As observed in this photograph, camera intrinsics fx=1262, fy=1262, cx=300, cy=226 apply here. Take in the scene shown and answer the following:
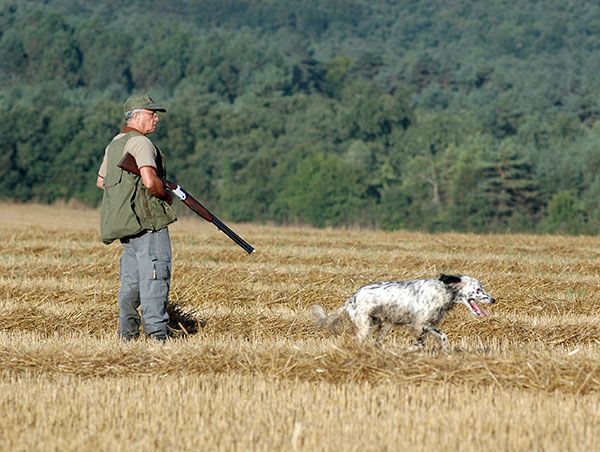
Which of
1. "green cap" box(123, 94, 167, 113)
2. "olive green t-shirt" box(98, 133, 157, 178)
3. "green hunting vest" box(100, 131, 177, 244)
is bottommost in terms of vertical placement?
"green hunting vest" box(100, 131, 177, 244)

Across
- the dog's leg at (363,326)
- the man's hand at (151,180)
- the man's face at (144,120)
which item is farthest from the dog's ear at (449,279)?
the man's face at (144,120)

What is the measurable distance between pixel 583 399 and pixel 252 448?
249cm

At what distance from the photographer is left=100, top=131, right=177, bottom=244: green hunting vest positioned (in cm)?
1028

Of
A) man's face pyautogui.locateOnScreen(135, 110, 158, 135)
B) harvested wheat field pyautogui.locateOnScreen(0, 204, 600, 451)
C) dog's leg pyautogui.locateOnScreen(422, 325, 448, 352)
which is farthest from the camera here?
man's face pyautogui.locateOnScreen(135, 110, 158, 135)

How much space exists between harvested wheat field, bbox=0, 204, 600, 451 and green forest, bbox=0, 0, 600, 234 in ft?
144

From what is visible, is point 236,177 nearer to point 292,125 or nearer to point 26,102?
point 292,125

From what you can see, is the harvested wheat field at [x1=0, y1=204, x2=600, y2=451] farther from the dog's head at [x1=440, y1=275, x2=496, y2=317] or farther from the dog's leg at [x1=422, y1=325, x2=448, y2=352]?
the dog's head at [x1=440, y1=275, x2=496, y2=317]

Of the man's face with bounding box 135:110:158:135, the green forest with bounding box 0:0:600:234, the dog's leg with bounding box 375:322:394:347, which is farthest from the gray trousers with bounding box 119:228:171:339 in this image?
the green forest with bounding box 0:0:600:234

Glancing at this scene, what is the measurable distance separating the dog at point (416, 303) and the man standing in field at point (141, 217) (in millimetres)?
1643

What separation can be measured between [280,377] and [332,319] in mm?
1621

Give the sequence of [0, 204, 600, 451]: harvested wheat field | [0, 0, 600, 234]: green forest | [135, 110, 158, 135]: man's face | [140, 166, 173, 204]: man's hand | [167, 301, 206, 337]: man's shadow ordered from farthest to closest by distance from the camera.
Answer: [0, 0, 600, 234]: green forest
[167, 301, 206, 337]: man's shadow
[135, 110, 158, 135]: man's face
[140, 166, 173, 204]: man's hand
[0, 204, 600, 451]: harvested wheat field

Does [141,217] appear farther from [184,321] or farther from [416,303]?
[416,303]

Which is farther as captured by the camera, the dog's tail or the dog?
the dog's tail

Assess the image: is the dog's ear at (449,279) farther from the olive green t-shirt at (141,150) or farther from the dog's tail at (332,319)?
the olive green t-shirt at (141,150)
